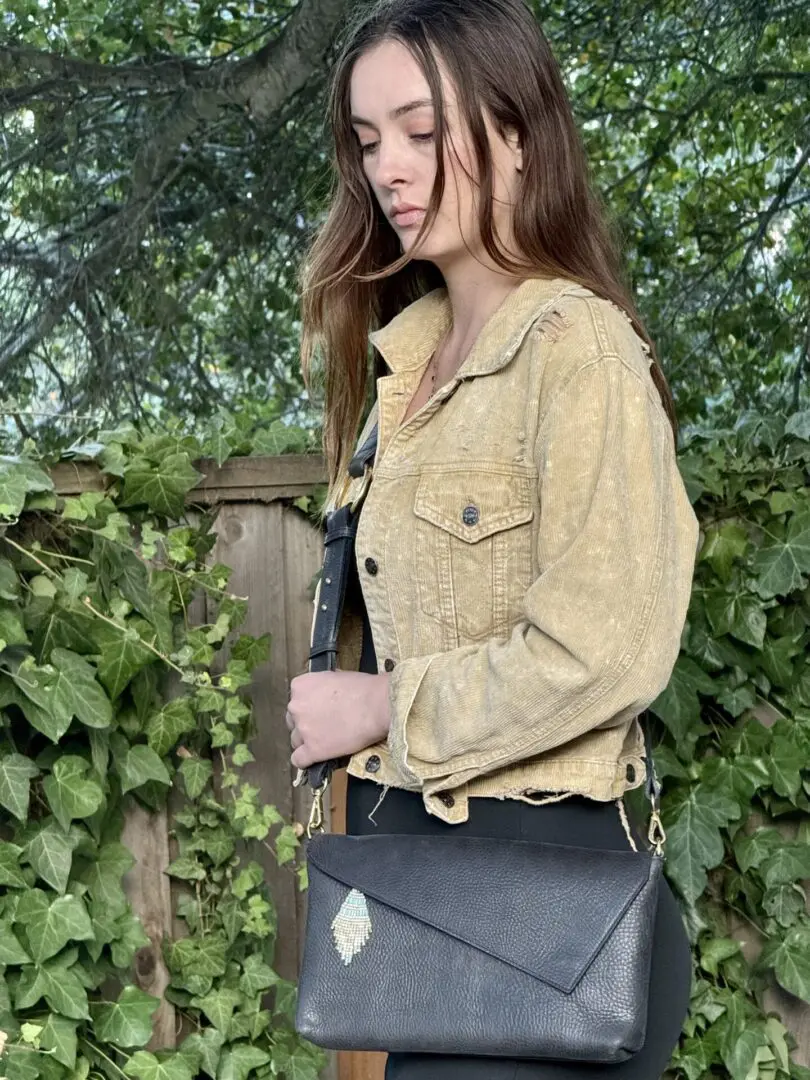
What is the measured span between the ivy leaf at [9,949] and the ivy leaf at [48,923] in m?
0.02

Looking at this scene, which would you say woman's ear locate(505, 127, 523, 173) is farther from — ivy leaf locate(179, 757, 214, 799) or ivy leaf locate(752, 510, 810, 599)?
ivy leaf locate(179, 757, 214, 799)

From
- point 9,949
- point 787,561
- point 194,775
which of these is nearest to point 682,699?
point 787,561

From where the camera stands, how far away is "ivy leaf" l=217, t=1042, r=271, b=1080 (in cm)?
225

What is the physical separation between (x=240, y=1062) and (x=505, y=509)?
149cm

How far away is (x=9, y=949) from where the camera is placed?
202 centimetres

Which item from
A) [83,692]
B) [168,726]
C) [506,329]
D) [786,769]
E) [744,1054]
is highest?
[506,329]

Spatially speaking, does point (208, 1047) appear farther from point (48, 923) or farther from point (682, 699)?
point (682, 699)

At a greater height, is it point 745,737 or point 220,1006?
point 745,737

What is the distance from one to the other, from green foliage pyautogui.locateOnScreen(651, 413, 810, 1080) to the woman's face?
1.10 meters

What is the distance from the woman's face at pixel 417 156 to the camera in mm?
1249

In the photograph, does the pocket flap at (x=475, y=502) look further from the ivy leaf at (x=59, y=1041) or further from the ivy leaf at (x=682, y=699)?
the ivy leaf at (x=59, y=1041)

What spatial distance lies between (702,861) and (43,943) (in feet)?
3.64

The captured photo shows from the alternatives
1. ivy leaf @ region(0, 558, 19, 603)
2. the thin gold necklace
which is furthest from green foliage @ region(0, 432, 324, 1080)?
the thin gold necklace

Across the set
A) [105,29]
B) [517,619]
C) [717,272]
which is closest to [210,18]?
[105,29]
